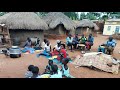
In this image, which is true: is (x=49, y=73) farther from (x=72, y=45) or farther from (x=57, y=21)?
(x=57, y=21)

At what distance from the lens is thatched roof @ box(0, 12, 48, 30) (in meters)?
10.0

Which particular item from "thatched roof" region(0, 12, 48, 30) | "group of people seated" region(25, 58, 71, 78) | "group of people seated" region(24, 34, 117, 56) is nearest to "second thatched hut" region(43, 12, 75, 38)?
"thatched roof" region(0, 12, 48, 30)

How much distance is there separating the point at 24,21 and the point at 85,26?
8.82 m

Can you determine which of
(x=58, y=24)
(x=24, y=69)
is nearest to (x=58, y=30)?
(x=58, y=24)

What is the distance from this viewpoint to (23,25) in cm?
1017

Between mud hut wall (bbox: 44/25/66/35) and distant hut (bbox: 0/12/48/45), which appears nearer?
distant hut (bbox: 0/12/48/45)

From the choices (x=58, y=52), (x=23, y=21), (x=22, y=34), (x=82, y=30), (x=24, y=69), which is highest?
(x=23, y=21)


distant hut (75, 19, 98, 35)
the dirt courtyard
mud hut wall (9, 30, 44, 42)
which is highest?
Answer: distant hut (75, 19, 98, 35)

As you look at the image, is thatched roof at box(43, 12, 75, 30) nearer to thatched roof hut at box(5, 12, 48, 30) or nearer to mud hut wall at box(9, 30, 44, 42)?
thatched roof hut at box(5, 12, 48, 30)

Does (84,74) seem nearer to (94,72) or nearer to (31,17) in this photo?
(94,72)

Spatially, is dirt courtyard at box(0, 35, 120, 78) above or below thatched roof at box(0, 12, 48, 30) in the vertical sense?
below
